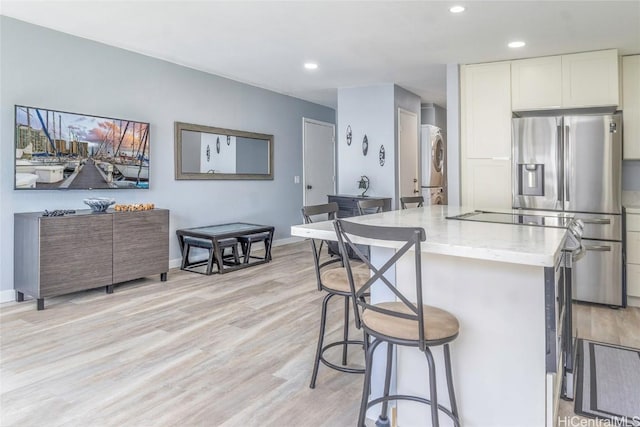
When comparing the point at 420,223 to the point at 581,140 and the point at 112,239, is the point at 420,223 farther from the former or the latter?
the point at 112,239

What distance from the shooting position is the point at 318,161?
746cm

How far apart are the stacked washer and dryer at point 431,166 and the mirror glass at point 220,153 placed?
2.72m

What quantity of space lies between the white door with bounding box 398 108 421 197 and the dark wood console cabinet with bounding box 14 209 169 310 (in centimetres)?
353

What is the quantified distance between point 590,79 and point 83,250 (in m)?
5.20

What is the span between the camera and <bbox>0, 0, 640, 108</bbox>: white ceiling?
3.20m

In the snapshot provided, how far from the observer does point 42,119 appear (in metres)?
3.67

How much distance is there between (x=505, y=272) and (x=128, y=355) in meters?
2.27

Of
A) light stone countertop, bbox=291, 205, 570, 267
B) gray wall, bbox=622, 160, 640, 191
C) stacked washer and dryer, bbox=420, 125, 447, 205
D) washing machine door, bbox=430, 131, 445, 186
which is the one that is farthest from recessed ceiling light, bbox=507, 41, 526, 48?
washing machine door, bbox=430, 131, 445, 186

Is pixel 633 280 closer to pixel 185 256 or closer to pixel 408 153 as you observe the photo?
pixel 408 153

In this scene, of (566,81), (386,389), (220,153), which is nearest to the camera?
(386,389)

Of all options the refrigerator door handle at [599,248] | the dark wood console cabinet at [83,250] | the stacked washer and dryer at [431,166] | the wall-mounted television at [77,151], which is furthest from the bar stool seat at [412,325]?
the stacked washer and dryer at [431,166]

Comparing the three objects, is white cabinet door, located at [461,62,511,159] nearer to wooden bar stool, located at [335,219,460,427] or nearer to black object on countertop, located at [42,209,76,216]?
wooden bar stool, located at [335,219,460,427]

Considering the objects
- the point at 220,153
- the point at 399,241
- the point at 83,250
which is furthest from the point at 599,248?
the point at 83,250

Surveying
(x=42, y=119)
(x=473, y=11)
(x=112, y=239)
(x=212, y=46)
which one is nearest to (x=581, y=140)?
(x=473, y=11)
